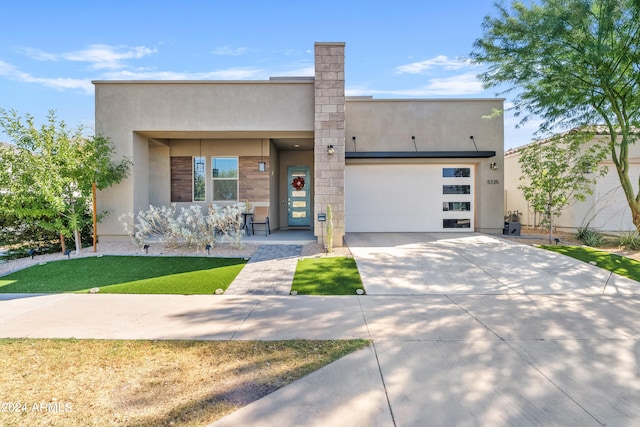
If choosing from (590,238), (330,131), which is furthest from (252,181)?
(590,238)

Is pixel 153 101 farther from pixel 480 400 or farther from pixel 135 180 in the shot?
pixel 480 400

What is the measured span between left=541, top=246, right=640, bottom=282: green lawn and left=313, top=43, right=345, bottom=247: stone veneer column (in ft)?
19.1

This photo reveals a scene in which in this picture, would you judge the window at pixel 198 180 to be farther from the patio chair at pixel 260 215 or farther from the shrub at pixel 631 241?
the shrub at pixel 631 241

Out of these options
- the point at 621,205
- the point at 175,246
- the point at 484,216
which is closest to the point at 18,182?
the point at 175,246

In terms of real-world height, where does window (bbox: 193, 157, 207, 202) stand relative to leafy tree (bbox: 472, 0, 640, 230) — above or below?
below

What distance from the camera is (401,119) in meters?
11.9

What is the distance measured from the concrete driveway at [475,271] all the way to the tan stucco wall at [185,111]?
175 inches

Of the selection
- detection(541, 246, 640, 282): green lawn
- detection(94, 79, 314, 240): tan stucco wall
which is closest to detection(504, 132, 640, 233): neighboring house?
detection(541, 246, 640, 282): green lawn

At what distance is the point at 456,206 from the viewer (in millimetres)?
12203

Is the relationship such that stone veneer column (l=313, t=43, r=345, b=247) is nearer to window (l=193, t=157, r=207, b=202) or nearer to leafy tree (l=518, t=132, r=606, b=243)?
window (l=193, t=157, r=207, b=202)

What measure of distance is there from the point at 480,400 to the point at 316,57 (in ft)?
28.9

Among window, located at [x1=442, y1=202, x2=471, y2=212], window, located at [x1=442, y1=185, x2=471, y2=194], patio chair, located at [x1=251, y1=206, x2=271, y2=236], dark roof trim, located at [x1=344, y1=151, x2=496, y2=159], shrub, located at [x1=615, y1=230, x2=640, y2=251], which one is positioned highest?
dark roof trim, located at [x1=344, y1=151, x2=496, y2=159]

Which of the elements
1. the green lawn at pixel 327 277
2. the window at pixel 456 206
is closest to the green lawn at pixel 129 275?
the green lawn at pixel 327 277

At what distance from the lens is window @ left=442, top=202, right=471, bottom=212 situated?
40.0 feet
